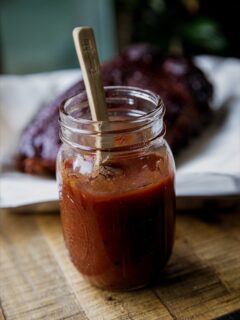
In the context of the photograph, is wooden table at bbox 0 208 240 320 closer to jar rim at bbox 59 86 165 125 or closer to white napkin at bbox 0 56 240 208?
white napkin at bbox 0 56 240 208

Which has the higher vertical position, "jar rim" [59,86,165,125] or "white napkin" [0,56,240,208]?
"jar rim" [59,86,165,125]

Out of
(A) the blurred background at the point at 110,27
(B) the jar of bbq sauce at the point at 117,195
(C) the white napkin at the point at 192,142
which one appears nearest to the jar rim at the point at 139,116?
(B) the jar of bbq sauce at the point at 117,195

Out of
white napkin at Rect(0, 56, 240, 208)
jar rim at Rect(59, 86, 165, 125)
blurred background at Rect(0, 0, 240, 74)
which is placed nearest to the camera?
jar rim at Rect(59, 86, 165, 125)

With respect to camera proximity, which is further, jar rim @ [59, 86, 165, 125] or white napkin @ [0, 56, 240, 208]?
white napkin @ [0, 56, 240, 208]

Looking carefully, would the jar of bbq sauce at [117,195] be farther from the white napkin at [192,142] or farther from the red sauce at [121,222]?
the white napkin at [192,142]

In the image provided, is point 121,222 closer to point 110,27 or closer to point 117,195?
point 117,195

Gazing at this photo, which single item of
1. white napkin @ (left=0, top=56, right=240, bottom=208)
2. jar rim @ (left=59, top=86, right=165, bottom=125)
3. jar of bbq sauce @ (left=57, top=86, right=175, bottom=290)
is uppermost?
jar rim @ (left=59, top=86, right=165, bottom=125)

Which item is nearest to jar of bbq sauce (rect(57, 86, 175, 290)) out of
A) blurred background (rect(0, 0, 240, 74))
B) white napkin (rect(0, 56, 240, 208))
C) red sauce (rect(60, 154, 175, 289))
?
red sauce (rect(60, 154, 175, 289))
